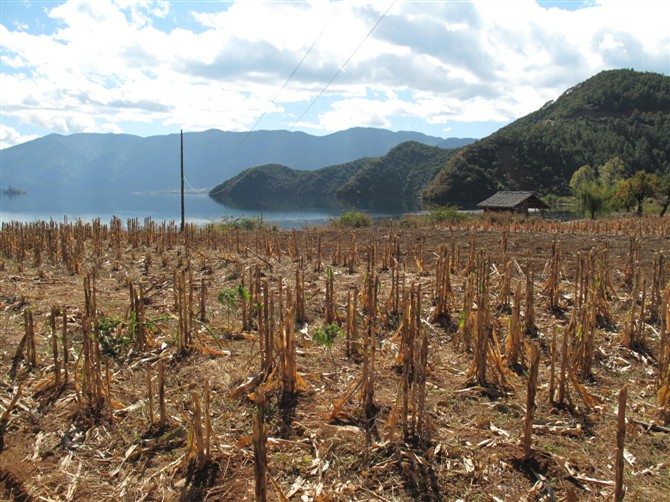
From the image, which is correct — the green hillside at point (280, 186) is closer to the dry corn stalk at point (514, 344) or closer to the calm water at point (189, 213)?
the calm water at point (189, 213)

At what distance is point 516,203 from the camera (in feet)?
141

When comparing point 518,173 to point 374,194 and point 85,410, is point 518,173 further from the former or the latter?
point 85,410

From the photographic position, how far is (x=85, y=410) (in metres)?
3.99

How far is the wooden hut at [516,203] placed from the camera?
141ft

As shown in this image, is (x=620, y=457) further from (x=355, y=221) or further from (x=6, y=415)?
(x=355, y=221)

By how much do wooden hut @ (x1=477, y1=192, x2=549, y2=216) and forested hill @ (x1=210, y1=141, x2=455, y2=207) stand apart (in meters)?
34.2

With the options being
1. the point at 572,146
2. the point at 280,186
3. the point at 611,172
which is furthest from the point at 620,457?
the point at 280,186

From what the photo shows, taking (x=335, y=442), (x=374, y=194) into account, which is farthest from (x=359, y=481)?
(x=374, y=194)

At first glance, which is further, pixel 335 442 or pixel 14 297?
pixel 14 297

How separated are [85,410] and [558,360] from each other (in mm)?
4272

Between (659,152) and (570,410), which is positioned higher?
(659,152)

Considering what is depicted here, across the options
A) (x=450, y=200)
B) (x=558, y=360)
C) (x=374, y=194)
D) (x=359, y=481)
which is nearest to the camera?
(x=359, y=481)

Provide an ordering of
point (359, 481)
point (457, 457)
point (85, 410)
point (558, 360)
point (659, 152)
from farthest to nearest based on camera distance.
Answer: point (659, 152) < point (558, 360) < point (85, 410) < point (457, 457) < point (359, 481)

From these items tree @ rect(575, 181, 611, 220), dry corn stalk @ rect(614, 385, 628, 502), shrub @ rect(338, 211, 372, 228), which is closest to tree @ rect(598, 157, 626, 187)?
tree @ rect(575, 181, 611, 220)
